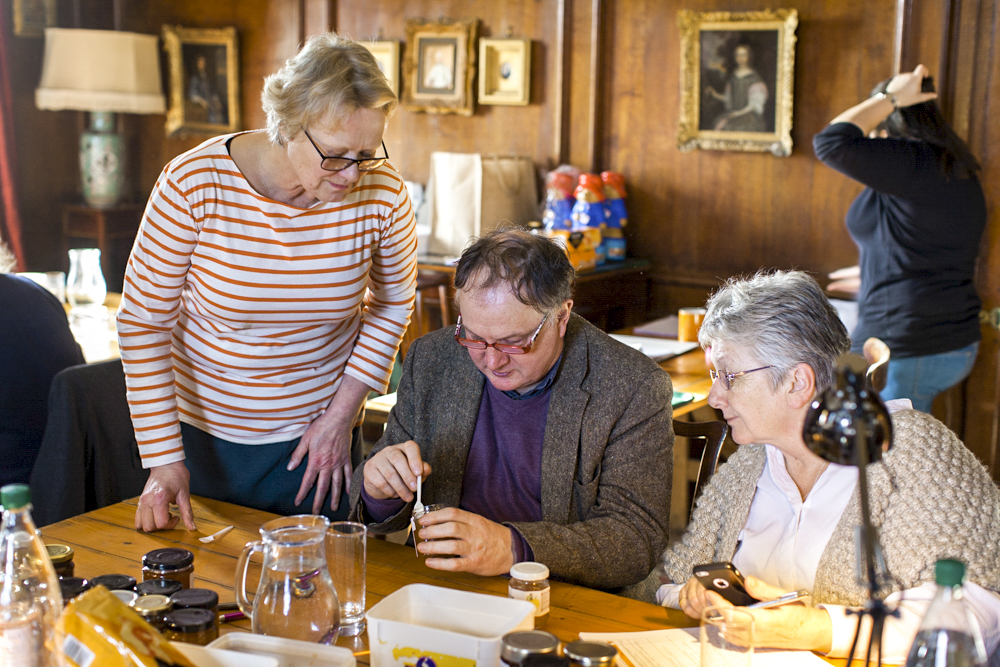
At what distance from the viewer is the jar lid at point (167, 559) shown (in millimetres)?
1439

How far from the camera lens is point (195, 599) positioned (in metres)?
1.33

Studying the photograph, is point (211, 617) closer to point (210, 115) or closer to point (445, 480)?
point (445, 480)

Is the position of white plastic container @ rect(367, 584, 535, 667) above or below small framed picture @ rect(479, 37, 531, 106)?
below

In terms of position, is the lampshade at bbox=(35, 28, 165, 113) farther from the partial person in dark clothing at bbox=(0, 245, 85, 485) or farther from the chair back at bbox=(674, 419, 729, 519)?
the chair back at bbox=(674, 419, 729, 519)

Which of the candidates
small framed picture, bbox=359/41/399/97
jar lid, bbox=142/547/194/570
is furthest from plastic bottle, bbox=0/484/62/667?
small framed picture, bbox=359/41/399/97

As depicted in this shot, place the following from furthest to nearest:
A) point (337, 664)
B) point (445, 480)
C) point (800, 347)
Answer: point (445, 480), point (800, 347), point (337, 664)

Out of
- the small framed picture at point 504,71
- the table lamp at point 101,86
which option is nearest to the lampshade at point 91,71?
the table lamp at point 101,86

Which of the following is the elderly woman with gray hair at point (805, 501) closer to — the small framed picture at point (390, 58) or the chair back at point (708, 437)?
the chair back at point (708, 437)

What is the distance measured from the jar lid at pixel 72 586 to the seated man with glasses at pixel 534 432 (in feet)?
1.59

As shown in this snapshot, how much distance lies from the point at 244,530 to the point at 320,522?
0.52 meters

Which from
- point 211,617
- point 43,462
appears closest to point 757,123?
point 43,462

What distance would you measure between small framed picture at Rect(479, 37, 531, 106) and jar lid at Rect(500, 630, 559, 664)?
3.80 m

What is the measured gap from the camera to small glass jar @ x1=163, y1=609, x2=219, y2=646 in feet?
4.18

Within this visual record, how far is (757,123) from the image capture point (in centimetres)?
412
